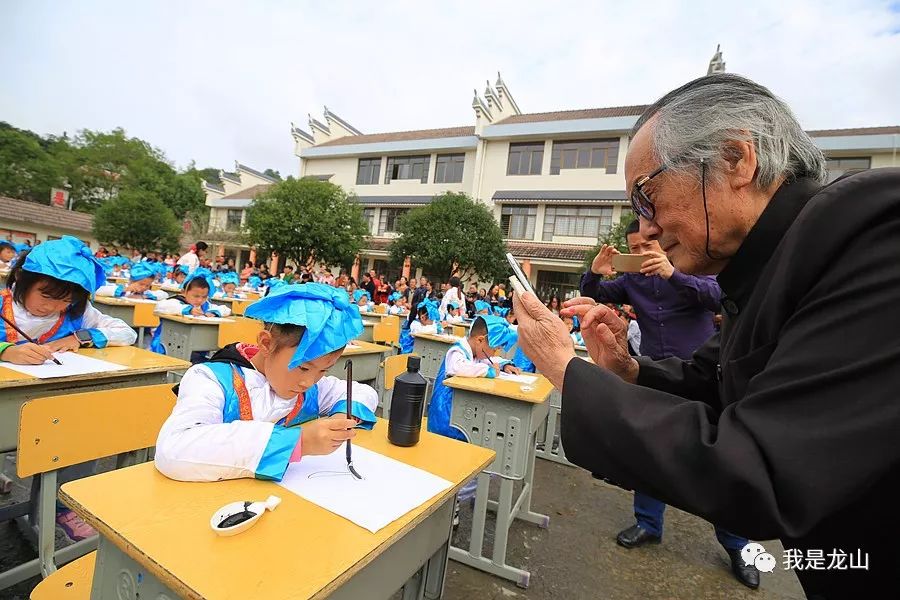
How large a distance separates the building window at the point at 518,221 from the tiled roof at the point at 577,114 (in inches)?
206

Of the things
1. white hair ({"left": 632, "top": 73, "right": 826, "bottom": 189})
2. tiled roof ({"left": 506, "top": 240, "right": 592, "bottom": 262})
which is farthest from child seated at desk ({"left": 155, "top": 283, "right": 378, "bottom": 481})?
tiled roof ({"left": 506, "top": 240, "right": 592, "bottom": 262})

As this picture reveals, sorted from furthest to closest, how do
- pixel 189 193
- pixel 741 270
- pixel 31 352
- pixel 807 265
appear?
pixel 189 193
pixel 31 352
pixel 741 270
pixel 807 265

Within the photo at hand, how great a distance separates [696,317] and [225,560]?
3182mm

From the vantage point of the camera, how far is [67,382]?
2.29 metres

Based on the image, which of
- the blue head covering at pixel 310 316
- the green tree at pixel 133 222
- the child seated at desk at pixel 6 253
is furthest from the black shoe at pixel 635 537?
the green tree at pixel 133 222

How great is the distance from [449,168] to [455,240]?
862cm

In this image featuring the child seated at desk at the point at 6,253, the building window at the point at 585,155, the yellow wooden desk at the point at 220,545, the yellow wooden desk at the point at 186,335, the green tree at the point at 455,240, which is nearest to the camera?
the yellow wooden desk at the point at 220,545

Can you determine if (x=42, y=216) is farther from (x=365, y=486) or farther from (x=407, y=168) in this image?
(x=365, y=486)

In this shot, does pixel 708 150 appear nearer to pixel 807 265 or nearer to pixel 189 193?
pixel 807 265

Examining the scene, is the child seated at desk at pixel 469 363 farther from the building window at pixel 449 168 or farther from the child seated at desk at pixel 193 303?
the building window at pixel 449 168

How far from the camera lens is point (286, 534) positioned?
1.06m

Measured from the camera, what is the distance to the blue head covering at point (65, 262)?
2.70 meters

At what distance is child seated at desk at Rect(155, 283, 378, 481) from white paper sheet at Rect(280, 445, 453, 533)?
0.08m

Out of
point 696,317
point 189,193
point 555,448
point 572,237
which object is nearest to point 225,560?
point 696,317
